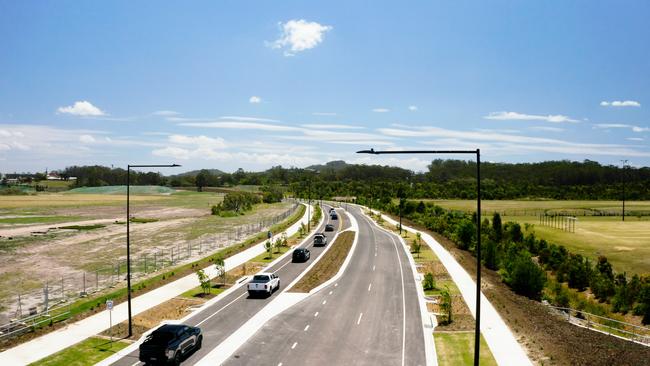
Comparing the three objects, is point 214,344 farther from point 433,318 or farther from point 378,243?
point 378,243

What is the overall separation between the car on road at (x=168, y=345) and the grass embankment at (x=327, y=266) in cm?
1513

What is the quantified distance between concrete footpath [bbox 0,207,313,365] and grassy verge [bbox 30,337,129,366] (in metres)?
0.52

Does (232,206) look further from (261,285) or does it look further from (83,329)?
(83,329)

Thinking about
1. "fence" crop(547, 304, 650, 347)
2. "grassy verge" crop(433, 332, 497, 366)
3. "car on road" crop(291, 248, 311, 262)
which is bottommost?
"fence" crop(547, 304, 650, 347)

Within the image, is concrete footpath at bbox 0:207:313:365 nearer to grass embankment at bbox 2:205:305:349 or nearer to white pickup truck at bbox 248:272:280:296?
grass embankment at bbox 2:205:305:349

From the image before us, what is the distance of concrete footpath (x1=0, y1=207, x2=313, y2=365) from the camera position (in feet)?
73.2

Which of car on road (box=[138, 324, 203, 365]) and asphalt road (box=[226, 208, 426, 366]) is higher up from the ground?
car on road (box=[138, 324, 203, 365])

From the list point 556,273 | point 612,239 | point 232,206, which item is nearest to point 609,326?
point 556,273

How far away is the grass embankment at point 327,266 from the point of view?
39.0 meters

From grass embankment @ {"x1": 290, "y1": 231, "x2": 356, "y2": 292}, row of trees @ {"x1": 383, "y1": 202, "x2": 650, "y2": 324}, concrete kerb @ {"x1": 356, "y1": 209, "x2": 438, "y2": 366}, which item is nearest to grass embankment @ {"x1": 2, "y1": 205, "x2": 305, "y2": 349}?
grass embankment @ {"x1": 290, "y1": 231, "x2": 356, "y2": 292}

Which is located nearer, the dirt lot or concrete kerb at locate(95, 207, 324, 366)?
the dirt lot

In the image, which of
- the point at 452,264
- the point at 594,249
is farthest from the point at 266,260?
the point at 594,249

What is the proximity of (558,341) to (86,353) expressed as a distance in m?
23.3

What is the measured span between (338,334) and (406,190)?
578ft
